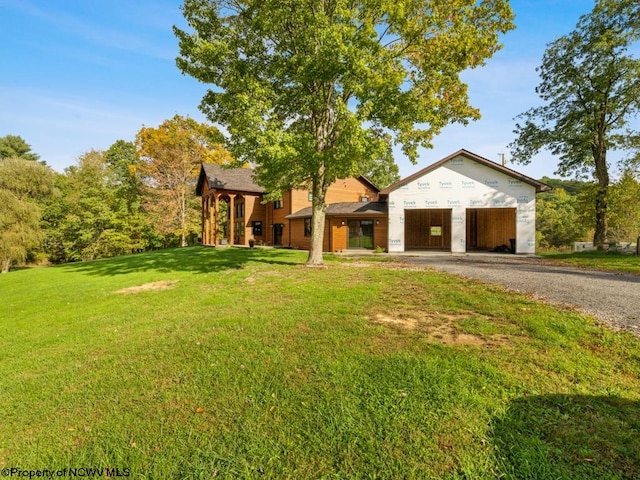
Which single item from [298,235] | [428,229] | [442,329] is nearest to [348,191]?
[298,235]

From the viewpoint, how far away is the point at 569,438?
8.66 ft

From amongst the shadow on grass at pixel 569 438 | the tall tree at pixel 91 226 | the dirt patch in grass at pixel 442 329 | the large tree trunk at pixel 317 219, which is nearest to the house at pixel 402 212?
the tall tree at pixel 91 226

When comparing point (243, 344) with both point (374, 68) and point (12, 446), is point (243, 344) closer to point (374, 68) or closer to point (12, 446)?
point (12, 446)

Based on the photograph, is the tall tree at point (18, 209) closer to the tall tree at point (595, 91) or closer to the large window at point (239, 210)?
the large window at point (239, 210)

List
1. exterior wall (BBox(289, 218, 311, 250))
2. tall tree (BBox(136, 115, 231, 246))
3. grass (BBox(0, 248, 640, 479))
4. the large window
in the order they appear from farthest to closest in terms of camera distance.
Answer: tall tree (BBox(136, 115, 231, 246)) < the large window < exterior wall (BBox(289, 218, 311, 250)) < grass (BBox(0, 248, 640, 479))

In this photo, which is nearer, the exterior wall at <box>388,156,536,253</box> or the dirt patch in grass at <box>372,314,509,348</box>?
the dirt patch in grass at <box>372,314,509,348</box>

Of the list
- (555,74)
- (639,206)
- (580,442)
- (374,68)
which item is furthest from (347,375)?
(555,74)

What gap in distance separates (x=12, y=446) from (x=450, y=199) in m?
21.5

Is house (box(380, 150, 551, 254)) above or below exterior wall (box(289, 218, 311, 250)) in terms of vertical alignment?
above

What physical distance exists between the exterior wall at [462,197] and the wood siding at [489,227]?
6.61ft

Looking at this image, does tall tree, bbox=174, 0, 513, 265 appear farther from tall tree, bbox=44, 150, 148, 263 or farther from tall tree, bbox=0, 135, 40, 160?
tall tree, bbox=0, 135, 40, 160

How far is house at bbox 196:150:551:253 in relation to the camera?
1984 centimetres

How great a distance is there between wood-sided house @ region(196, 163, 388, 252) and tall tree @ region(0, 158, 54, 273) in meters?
13.0

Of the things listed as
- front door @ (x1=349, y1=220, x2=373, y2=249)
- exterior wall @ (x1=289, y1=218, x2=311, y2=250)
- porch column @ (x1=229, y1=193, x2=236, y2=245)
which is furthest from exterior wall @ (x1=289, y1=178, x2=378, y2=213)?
porch column @ (x1=229, y1=193, x2=236, y2=245)
